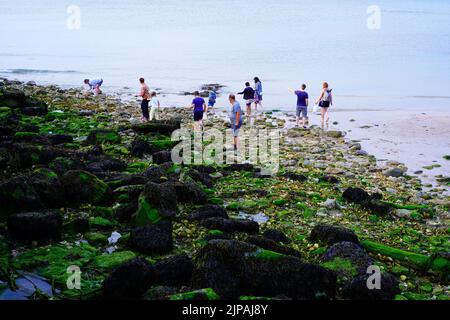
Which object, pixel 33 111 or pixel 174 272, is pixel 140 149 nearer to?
pixel 33 111

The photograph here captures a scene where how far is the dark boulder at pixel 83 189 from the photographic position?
1294cm

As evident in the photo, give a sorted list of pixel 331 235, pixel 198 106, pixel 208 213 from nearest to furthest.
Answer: pixel 331 235
pixel 208 213
pixel 198 106

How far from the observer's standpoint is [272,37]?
80000 mm

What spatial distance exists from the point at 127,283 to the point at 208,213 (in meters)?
4.37

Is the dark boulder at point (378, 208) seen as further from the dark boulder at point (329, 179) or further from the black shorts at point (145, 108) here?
the black shorts at point (145, 108)

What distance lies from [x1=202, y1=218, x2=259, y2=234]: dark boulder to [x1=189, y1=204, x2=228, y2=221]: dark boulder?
1.43 feet

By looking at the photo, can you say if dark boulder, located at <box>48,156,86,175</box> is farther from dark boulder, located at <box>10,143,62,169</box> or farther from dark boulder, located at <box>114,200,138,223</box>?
dark boulder, located at <box>114,200,138,223</box>

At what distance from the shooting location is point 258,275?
8773mm

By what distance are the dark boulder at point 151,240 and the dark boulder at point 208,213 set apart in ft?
5.44

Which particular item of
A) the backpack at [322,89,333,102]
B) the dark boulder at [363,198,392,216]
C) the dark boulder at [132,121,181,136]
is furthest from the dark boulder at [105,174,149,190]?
the backpack at [322,89,333,102]

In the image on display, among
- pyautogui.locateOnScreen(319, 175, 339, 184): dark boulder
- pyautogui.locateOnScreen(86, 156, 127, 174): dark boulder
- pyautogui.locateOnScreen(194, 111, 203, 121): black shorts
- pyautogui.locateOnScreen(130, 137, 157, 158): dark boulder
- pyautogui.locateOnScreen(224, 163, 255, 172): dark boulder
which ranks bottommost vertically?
pyautogui.locateOnScreen(319, 175, 339, 184): dark boulder

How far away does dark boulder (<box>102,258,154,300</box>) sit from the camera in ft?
27.9

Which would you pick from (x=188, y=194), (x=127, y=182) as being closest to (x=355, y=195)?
(x=188, y=194)
